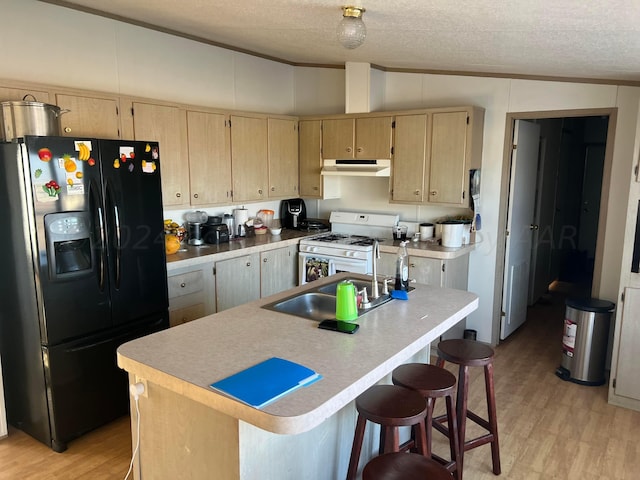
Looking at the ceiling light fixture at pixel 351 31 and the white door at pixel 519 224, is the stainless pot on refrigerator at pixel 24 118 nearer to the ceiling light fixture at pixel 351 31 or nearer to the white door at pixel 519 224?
the ceiling light fixture at pixel 351 31

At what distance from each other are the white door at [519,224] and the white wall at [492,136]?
0.58ft

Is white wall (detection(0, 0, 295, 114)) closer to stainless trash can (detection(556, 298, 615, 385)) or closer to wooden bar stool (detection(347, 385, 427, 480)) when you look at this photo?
wooden bar stool (detection(347, 385, 427, 480))

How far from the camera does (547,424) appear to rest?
318 centimetres

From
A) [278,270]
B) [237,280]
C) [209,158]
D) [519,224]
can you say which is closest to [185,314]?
[237,280]

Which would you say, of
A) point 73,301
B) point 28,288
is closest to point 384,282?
point 73,301

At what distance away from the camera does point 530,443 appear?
2.96m

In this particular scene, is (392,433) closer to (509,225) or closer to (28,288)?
(28,288)

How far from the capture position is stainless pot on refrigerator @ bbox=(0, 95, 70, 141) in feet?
8.66

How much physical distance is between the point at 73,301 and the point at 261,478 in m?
1.71

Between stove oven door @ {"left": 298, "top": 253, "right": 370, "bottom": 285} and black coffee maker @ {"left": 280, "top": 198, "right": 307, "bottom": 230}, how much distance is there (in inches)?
23.4

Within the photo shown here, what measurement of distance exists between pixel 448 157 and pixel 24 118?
3.16 metres

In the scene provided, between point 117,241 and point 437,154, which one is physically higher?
point 437,154

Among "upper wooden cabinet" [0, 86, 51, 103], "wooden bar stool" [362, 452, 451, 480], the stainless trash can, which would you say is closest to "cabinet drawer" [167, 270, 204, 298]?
"upper wooden cabinet" [0, 86, 51, 103]

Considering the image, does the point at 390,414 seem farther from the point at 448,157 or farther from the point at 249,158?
the point at 249,158
